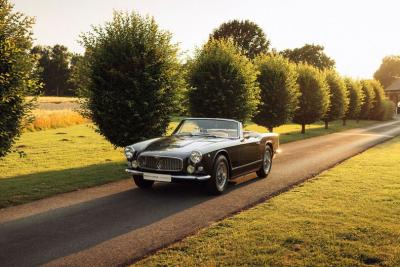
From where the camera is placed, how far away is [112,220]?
7230mm

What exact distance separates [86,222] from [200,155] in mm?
2775

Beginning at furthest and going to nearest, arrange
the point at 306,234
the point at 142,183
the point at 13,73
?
the point at 142,183 → the point at 13,73 → the point at 306,234

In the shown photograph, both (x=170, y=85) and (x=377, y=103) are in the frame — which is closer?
(x=170, y=85)

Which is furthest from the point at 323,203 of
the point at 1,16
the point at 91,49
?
the point at 91,49

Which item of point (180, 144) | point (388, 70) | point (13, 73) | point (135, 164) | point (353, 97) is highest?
point (388, 70)

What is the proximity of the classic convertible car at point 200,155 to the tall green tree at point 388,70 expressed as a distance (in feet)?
444

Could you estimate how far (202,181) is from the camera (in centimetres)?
898

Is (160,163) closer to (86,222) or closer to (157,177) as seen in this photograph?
(157,177)

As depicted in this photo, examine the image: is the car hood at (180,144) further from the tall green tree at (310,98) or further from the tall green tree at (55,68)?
the tall green tree at (55,68)

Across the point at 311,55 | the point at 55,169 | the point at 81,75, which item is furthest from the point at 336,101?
the point at 311,55

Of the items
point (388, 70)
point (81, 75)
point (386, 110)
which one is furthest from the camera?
point (388, 70)

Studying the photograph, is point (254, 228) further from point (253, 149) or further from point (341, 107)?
point (341, 107)

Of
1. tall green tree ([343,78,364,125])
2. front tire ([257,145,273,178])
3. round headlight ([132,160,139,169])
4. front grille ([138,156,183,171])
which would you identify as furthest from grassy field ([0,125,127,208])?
tall green tree ([343,78,364,125])

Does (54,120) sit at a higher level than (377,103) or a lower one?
lower
